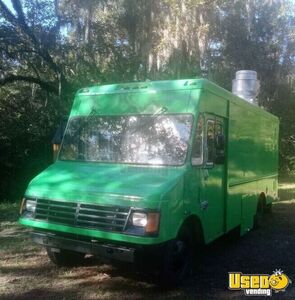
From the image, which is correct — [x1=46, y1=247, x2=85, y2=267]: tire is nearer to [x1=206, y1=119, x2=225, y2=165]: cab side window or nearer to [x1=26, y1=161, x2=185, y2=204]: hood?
[x1=26, y1=161, x2=185, y2=204]: hood

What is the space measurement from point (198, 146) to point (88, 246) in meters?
2.01

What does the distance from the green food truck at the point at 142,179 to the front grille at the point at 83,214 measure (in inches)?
0.5

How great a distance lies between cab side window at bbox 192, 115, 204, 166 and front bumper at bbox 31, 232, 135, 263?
1.57 metres

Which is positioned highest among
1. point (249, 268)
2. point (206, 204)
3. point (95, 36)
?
point (95, 36)

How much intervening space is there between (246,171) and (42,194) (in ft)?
14.2

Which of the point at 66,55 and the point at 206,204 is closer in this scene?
the point at 206,204

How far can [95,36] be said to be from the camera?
58.1 feet

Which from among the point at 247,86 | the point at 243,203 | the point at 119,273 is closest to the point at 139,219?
the point at 119,273

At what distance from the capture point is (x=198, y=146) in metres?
6.31

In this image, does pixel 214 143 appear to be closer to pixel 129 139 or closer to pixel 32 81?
pixel 129 139

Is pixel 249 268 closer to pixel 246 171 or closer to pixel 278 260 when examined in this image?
pixel 278 260

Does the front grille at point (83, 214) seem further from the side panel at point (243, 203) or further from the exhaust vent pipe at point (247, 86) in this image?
the exhaust vent pipe at point (247, 86)

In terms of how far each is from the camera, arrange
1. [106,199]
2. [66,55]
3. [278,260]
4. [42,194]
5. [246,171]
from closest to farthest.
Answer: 1. [106,199]
2. [42,194]
3. [278,260]
4. [246,171]
5. [66,55]

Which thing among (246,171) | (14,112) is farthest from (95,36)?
(246,171)
